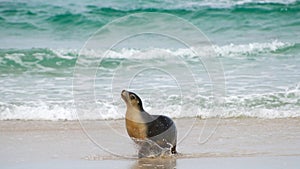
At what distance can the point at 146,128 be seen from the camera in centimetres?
637

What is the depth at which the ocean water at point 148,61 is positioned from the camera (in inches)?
355

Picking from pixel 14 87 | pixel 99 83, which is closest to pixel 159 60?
pixel 99 83

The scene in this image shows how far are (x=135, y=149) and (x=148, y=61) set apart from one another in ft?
19.4

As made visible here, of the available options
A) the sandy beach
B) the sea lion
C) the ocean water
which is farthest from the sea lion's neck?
the ocean water

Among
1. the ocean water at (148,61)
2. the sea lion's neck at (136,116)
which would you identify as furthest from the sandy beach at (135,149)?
the ocean water at (148,61)

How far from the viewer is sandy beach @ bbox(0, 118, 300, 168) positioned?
20.4ft

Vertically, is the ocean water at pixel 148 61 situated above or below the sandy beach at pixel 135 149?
above

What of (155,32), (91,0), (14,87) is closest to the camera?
(14,87)

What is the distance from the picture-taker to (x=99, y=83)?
1051 centimetres

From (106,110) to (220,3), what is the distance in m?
9.68

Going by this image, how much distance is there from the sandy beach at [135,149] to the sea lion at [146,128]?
0.17m

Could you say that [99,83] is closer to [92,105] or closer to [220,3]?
[92,105]

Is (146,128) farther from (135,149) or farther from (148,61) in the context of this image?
(148,61)

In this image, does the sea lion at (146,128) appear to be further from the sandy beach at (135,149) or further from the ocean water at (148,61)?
the ocean water at (148,61)
